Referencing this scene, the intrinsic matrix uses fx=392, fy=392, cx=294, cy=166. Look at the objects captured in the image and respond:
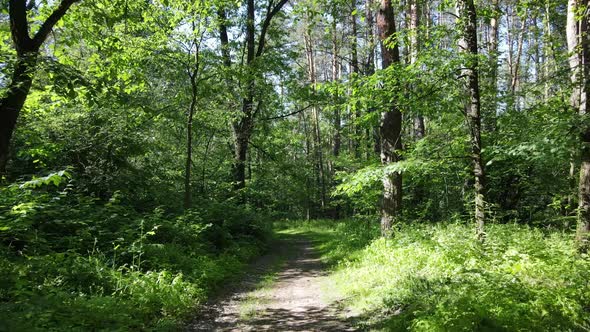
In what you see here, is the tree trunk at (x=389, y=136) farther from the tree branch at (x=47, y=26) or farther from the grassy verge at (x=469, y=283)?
the tree branch at (x=47, y=26)

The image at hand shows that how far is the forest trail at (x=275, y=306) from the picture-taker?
6.29 m

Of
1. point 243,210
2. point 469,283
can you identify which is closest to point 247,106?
point 243,210

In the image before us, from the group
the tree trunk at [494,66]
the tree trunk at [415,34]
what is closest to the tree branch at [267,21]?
the tree trunk at [415,34]

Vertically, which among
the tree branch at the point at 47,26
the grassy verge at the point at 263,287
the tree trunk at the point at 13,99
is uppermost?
the tree branch at the point at 47,26

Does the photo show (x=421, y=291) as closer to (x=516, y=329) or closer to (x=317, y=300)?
(x=516, y=329)

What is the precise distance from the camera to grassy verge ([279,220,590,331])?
15.4 feet

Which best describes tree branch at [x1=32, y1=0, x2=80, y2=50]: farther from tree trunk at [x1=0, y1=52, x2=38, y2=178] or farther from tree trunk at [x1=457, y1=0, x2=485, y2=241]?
tree trunk at [x1=457, y1=0, x2=485, y2=241]

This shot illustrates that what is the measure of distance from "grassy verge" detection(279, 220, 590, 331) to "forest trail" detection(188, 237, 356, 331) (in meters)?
0.55

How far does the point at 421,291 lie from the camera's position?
19.6 ft

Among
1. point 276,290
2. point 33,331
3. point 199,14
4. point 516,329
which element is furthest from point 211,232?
point 516,329

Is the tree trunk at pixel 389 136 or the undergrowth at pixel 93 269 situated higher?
the tree trunk at pixel 389 136

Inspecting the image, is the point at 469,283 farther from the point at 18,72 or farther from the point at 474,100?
the point at 18,72

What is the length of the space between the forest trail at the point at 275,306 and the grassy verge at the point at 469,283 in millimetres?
551

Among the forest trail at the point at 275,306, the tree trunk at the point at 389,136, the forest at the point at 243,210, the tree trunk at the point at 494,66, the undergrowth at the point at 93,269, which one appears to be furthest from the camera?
the tree trunk at the point at 389,136
